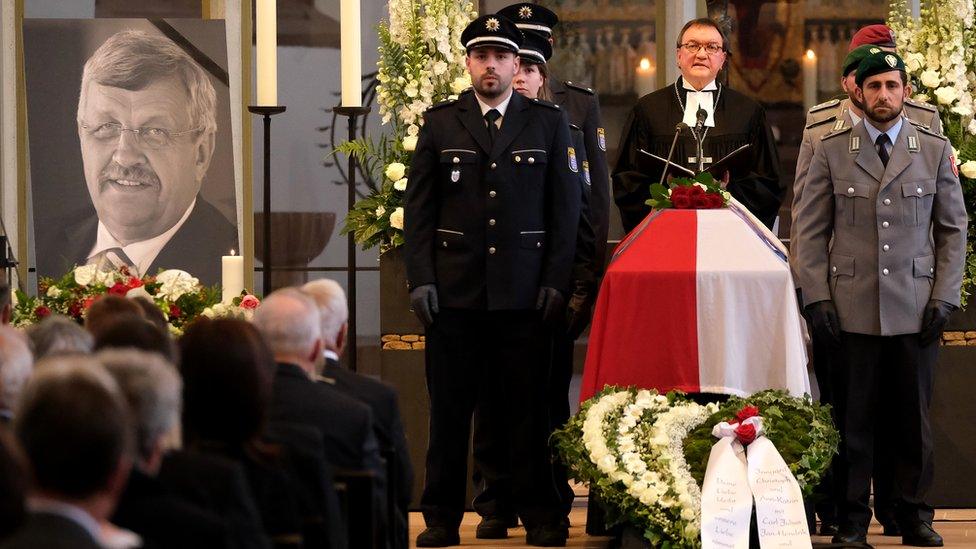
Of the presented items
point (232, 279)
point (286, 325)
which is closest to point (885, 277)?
point (232, 279)

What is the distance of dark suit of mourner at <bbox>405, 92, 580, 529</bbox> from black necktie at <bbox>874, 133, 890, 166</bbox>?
3.34 ft

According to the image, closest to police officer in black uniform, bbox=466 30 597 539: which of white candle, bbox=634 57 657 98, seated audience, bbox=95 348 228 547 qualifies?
white candle, bbox=634 57 657 98

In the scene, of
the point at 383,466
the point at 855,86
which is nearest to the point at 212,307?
the point at 383,466

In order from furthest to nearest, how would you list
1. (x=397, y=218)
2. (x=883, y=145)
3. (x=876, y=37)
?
(x=876, y=37) < (x=397, y=218) < (x=883, y=145)

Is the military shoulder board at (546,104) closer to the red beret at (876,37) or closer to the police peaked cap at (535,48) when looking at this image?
the police peaked cap at (535,48)

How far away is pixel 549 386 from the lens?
5516mm

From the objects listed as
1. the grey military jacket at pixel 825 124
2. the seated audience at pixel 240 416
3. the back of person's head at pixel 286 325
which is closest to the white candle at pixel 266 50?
the grey military jacket at pixel 825 124

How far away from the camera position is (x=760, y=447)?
489cm

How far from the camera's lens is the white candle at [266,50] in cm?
528

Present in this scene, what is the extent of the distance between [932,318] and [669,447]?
107 cm

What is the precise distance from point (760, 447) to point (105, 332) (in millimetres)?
2312

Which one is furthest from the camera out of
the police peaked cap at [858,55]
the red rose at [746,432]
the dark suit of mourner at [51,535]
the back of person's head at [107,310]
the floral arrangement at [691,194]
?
the police peaked cap at [858,55]

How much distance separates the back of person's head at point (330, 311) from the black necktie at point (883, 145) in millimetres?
2310

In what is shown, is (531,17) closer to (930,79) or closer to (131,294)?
(930,79)
